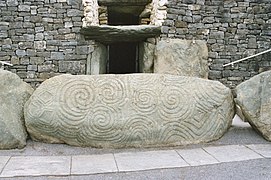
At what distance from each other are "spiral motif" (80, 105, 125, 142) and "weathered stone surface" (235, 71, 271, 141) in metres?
1.57

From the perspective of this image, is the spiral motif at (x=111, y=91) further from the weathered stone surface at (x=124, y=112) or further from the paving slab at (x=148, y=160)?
the paving slab at (x=148, y=160)

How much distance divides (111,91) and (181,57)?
4130 millimetres

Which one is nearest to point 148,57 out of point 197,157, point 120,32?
point 120,32

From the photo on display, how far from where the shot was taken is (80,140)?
356cm

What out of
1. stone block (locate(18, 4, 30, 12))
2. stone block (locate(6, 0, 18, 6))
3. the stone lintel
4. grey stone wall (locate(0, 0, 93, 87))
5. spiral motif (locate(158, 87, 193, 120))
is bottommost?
spiral motif (locate(158, 87, 193, 120))

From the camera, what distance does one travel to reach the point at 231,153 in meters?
3.39

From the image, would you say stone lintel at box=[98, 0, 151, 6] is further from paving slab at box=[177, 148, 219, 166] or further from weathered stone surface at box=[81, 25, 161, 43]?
paving slab at box=[177, 148, 219, 166]

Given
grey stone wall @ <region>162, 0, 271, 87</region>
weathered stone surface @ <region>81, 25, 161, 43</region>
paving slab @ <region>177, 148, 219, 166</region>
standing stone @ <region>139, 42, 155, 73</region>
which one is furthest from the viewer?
grey stone wall @ <region>162, 0, 271, 87</region>

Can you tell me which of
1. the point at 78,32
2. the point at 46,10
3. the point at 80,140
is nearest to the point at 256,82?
the point at 80,140

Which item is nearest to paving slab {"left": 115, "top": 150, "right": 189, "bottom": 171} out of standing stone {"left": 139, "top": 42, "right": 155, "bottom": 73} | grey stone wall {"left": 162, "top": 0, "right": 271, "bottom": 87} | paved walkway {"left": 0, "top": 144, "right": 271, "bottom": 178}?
paved walkway {"left": 0, "top": 144, "right": 271, "bottom": 178}

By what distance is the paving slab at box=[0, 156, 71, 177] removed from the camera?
2805mm

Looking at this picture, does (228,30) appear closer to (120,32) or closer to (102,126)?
(120,32)

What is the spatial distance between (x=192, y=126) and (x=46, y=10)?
204 inches

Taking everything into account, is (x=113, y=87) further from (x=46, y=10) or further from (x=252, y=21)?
(x=252, y=21)
